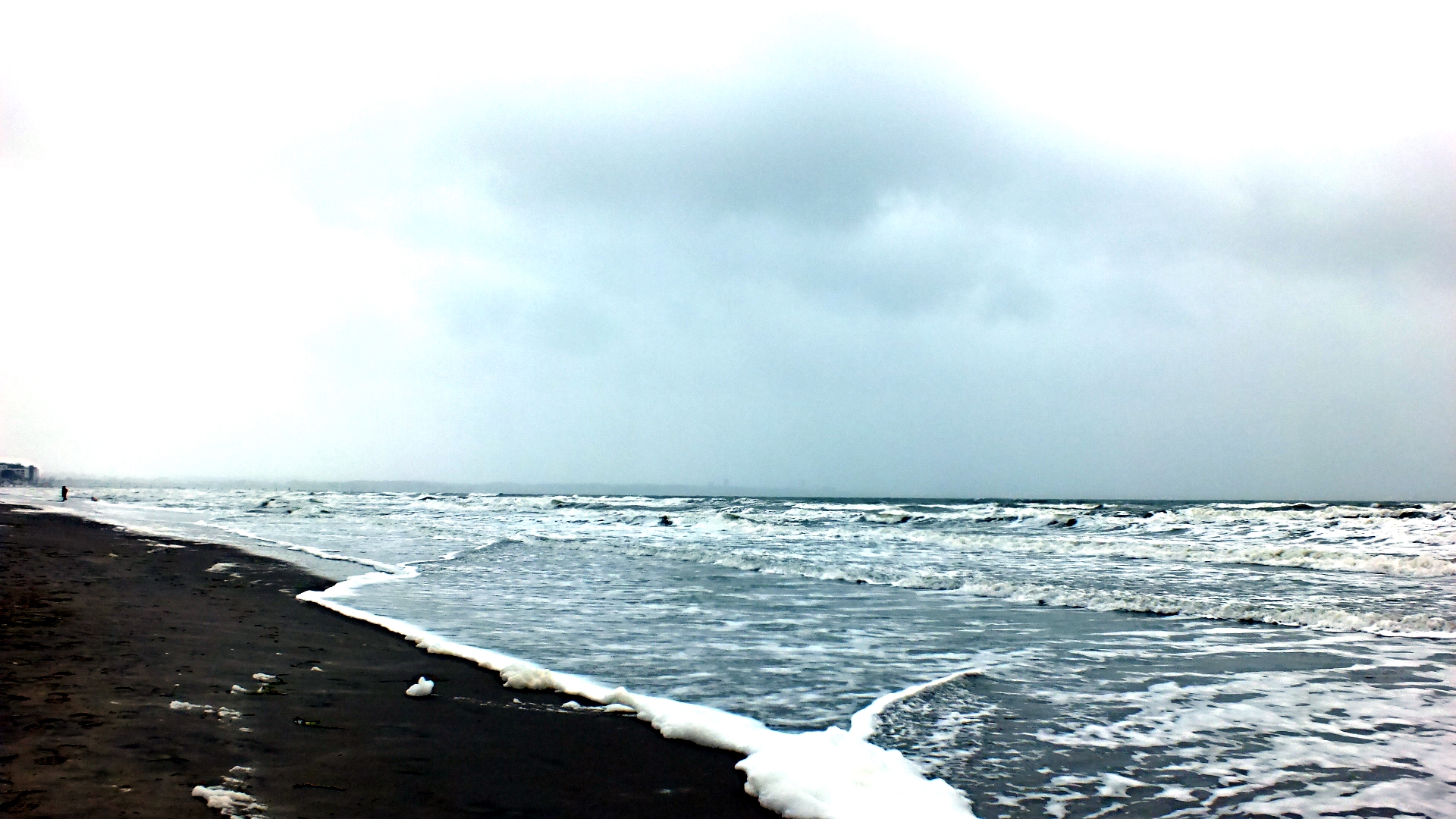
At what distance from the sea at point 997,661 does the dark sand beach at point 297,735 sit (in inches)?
17.8

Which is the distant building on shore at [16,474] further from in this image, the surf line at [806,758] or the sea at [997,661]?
the surf line at [806,758]

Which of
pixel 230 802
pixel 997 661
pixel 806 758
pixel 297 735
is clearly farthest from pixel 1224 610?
pixel 230 802

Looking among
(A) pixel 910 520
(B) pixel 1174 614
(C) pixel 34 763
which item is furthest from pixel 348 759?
(A) pixel 910 520

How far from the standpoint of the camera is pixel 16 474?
11006 cm

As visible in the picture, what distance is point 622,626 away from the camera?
9.24 meters

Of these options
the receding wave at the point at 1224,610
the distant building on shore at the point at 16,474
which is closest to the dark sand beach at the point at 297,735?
the receding wave at the point at 1224,610

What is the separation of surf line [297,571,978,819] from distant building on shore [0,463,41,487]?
134m

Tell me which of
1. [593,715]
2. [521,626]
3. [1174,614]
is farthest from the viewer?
[1174,614]

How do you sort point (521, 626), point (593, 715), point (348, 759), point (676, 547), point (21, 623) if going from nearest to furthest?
point (348, 759) < point (593, 715) < point (21, 623) < point (521, 626) < point (676, 547)

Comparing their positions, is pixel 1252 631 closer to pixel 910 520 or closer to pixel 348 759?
pixel 348 759

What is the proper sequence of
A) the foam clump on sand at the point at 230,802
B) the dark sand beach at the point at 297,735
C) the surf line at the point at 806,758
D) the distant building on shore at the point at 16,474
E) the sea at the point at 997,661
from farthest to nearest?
1. the distant building on shore at the point at 16,474
2. the sea at the point at 997,661
3. the surf line at the point at 806,758
4. the dark sand beach at the point at 297,735
5. the foam clump on sand at the point at 230,802

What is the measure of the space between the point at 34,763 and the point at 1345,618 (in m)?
12.1

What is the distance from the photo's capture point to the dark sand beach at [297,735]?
3.67 m

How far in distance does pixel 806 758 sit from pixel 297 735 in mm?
2808
